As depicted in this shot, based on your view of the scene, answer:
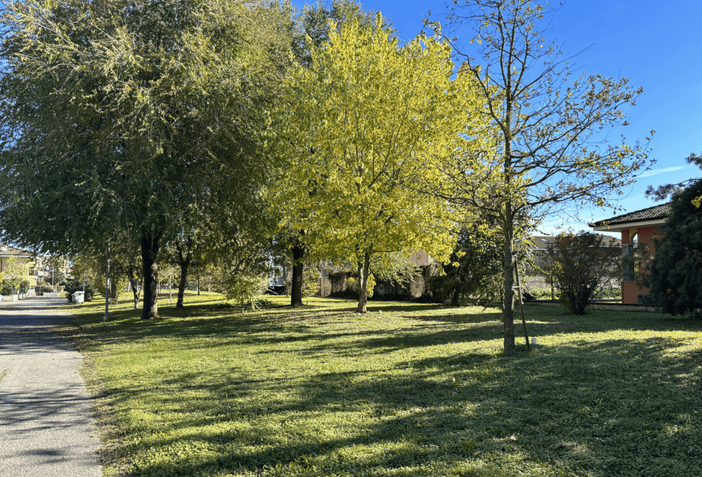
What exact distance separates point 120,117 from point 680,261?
18581 mm

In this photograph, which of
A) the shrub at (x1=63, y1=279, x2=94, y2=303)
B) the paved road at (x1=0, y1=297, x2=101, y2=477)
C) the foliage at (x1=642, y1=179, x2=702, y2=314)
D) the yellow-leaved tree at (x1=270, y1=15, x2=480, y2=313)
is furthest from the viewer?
the shrub at (x1=63, y1=279, x2=94, y2=303)

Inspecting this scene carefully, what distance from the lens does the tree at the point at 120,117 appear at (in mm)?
15266

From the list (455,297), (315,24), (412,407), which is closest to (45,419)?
(412,407)

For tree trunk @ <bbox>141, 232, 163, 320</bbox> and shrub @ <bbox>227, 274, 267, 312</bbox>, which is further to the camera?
tree trunk @ <bbox>141, 232, 163, 320</bbox>

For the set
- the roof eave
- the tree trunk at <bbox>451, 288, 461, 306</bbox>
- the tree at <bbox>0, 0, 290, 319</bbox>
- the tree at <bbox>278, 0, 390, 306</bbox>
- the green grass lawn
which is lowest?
the green grass lawn

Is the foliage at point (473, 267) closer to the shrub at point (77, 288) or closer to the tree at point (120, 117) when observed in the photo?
the tree at point (120, 117)

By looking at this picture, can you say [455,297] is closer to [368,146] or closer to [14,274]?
[368,146]

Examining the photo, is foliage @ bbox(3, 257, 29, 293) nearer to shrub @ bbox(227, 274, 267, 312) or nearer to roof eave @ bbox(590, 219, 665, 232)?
shrub @ bbox(227, 274, 267, 312)

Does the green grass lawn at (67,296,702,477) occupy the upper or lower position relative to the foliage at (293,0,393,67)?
lower

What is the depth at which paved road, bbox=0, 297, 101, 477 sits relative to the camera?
458cm

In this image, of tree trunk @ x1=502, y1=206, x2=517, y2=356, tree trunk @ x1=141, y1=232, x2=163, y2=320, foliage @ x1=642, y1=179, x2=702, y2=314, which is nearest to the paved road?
tree trunk @ x1=502, y1=206, x2=517, y2=356

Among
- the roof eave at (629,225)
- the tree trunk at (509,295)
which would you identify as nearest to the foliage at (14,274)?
the roof eave at (629,225)

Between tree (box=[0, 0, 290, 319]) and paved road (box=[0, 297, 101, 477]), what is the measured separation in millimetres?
6096

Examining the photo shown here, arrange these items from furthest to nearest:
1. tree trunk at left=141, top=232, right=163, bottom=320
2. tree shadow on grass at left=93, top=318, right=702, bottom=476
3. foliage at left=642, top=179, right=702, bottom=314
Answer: tree trunk at left=141, top=232, right=163, bottom=320, foliage at left=642, top=179, right=702, bottom=314, tree shadow on grass at left=93, top=318, right=702, bottom=476
